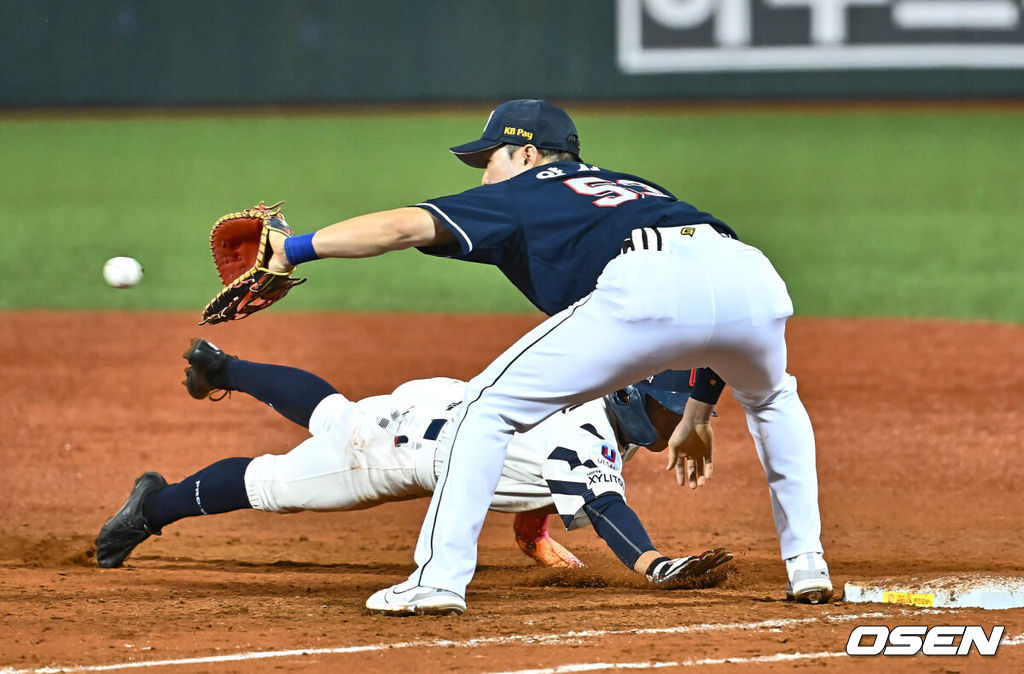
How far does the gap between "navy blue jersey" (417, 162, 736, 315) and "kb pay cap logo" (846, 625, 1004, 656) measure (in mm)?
1135

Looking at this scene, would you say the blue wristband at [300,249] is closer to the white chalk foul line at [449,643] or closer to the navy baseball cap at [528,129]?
the navy baseball cap at [528,129]

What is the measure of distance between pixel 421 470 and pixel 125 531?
3.58 ft

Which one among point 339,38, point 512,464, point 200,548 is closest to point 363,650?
point 512,464

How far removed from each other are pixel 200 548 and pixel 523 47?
12118mm

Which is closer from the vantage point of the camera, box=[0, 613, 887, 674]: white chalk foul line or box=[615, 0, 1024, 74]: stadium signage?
box=[0, 613, 887, 674]: white chalk foul line

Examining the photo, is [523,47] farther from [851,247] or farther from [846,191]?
[851,247]

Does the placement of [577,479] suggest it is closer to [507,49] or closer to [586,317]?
[586,317]

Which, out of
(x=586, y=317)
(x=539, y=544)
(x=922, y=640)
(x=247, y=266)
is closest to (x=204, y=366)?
(x=247, y=266)

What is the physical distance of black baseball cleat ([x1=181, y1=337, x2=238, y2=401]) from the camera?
16.0 feet

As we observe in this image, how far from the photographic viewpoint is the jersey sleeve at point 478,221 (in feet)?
11.8

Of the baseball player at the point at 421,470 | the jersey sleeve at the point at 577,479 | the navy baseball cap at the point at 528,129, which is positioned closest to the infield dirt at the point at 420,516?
the baseball player at the point at 421,470

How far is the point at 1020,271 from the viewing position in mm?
10969

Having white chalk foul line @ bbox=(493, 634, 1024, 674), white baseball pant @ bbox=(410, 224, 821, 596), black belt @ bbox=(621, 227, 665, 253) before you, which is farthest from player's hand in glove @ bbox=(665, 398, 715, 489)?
white chalk foul line @ bbox=(493, 634, 1024, 674)

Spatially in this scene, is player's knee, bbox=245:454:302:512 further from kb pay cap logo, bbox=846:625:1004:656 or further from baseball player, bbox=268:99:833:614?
kb pay cap logo, bbox=846:625:1004:656
